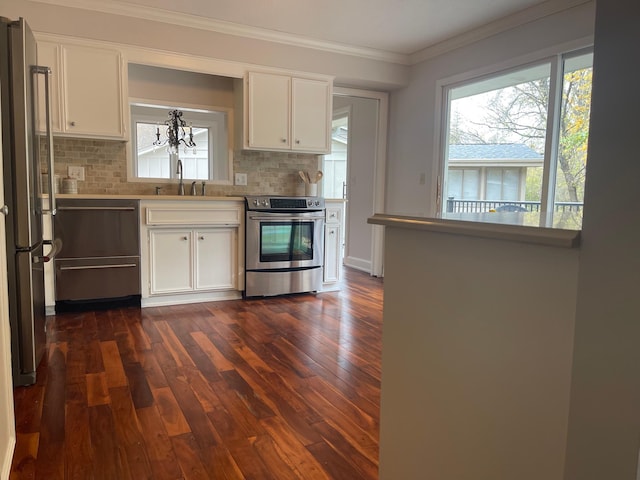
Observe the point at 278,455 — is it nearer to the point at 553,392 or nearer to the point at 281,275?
the point at 553,392

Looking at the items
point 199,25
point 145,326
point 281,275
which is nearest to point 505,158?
point 281,275

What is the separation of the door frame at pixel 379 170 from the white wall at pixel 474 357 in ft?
13.2

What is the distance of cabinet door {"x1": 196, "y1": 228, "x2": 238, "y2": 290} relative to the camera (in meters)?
3.96

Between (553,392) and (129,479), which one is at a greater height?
(553,392)

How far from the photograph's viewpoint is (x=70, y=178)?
384 centimetres

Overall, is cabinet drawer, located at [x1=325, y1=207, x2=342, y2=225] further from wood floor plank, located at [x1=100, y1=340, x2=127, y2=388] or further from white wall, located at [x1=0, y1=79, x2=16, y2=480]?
white wall, located at [x1=0, y1=79, x2=16, y2=480]

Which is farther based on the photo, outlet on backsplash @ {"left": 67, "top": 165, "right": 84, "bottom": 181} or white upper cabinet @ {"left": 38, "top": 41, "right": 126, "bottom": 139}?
outlet on backsplash @ {"left": 67, "top": 165, "right": 84, "bottom": 181}

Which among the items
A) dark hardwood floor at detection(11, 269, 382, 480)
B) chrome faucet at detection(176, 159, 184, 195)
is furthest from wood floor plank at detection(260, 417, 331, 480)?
chrome faucet at detection(176, 159, 184, 195)

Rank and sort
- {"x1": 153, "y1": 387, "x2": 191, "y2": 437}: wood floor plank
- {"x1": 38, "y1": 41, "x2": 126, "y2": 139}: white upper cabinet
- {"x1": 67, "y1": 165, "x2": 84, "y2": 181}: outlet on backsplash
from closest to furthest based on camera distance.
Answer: {"x1": 153, "y1": 387, "x2": 191, "y2": 437}: wood floor plank < {"x1": 38, "y1": 41, "x2": 126, "y2": 139}: white upper cabinet < {"x1": 67, "y1": 165, "x2": 84, "y2": 181}: outlet on backsplash

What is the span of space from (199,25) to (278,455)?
3.58 meters

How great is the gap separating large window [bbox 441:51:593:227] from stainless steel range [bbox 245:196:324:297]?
142 centimetres

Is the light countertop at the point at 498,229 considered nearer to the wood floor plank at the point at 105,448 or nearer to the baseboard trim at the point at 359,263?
the wood floor plank at the point at 105,448

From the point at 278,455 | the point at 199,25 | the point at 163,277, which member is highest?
the point at 199,25

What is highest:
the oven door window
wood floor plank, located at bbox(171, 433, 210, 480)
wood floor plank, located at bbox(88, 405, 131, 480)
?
the oven door window
